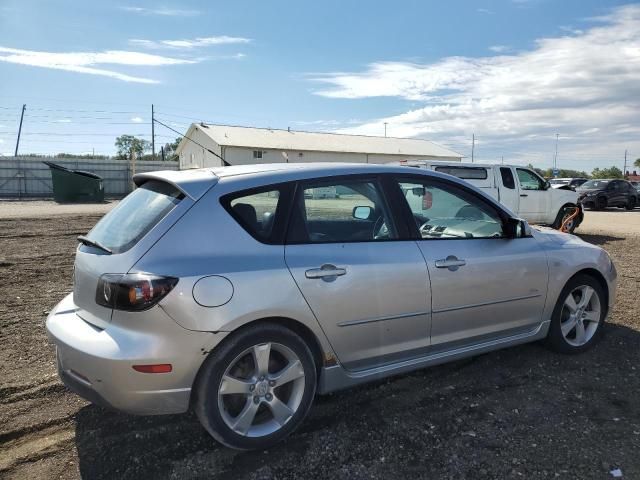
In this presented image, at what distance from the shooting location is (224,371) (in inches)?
113

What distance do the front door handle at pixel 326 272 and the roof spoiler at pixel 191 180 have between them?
0.78 metres

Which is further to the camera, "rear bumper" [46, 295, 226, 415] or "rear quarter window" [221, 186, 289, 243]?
"rear quarter window" [221, 186, 289, 243]

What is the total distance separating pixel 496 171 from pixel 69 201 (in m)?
22.2

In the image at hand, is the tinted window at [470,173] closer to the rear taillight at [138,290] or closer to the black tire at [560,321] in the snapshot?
the black tire at [560,321]

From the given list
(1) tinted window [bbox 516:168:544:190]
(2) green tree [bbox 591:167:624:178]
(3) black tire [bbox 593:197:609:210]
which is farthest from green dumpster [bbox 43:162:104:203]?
(2) green tree [bbox 591:167:624:178]

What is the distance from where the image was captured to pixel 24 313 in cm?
556

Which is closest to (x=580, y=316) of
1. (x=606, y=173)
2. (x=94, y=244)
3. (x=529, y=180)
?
(x=94, y=244)

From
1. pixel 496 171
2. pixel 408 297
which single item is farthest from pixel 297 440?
pixel 496 171

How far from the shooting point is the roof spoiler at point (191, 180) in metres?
3.06

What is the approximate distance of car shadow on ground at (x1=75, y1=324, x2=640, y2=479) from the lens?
288 centimetres

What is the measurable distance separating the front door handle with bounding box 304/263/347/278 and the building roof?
1459 inches

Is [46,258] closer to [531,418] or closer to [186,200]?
[186,200]

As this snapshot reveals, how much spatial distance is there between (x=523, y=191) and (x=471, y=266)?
9773 millimetres

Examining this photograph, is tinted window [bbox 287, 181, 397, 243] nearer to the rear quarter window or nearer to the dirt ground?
the rear quarter window
